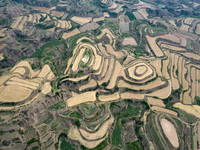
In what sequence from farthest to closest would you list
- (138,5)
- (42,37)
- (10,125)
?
(138,5) → (42,37) → (10,125)

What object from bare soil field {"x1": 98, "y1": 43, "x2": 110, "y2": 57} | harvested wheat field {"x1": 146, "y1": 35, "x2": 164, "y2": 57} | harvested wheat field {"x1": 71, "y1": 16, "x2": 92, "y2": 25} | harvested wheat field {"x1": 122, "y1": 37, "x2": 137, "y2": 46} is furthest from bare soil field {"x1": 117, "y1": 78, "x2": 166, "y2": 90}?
harvested wheat field {"x1": 71, "y1": 16, "x2": 92, "y2": 25}

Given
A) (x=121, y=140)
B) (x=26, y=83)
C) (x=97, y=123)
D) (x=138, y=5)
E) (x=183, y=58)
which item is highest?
(x=138, y=5)

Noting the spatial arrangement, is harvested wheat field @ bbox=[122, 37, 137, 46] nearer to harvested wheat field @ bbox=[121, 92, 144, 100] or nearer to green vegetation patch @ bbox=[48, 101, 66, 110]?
harvested wheat field @ bbox=[121, 92, 144, 100]

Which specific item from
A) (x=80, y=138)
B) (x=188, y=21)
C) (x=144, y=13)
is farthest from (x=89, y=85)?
(x=188, y=21)

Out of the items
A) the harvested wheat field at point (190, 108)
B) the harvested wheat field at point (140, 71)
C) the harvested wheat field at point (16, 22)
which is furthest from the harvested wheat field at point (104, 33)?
the harvested wheat field at point (190, 108)

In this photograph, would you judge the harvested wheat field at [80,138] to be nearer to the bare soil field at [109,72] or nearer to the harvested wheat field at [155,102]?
the bare soil field at [109,72]

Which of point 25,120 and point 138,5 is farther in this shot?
point 138,5

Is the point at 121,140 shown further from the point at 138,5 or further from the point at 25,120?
the point at 138,5

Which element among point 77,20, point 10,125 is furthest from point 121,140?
point 77,20
